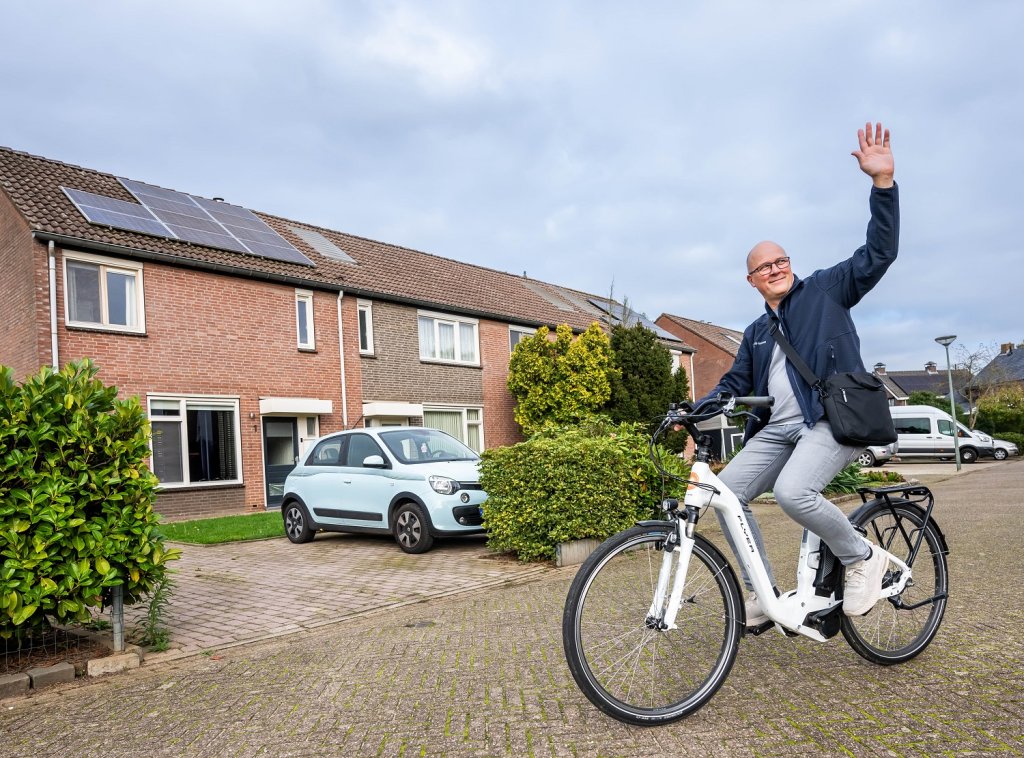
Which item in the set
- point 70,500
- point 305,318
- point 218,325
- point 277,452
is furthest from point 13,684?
point 305,318

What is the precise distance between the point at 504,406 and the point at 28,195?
13.4 meters

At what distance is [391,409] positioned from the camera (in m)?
19.9

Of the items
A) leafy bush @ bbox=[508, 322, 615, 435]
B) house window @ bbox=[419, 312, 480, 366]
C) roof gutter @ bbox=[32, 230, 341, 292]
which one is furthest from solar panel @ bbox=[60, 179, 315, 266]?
leafy bush @ bbox=[508, 322, 615, 435]

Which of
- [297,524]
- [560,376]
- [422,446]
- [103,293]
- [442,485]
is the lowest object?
[297,524]

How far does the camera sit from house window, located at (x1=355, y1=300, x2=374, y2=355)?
65.7 feet

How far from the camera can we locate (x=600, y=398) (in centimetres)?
2197

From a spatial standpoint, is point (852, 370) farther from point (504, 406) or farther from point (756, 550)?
point (504, 406)

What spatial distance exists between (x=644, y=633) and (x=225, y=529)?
10.8 m

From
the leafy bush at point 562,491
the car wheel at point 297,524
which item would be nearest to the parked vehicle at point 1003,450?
the leafy bush at point 562,491

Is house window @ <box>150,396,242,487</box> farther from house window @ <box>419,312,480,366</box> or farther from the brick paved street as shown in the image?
the brick paved street

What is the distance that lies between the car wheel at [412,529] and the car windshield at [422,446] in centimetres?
66

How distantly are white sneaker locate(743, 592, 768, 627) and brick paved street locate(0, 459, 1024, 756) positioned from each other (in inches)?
13.3

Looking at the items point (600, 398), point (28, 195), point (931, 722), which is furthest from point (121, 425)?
point (600, 398)

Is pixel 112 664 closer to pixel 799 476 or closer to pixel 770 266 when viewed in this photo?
pixel 799 476
